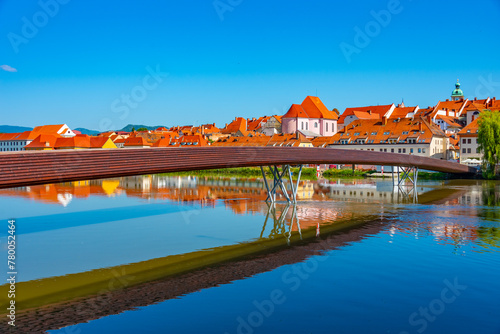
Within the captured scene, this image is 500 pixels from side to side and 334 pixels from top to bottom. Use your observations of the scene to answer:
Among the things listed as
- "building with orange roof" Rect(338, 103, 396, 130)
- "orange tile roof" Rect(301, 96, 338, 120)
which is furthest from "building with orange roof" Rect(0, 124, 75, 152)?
"building with orange roof" Rect(338, 103, 396, 130)

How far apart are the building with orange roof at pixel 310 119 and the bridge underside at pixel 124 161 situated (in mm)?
70154

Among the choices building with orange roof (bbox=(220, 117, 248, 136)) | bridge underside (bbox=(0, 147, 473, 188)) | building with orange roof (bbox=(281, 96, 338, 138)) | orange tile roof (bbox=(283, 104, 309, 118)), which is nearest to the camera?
bridge underside (bbox=(0, 147, 473, 188))

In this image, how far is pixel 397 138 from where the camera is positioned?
244 feet

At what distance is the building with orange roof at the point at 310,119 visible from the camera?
101 meters

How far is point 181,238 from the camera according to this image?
1931 centimetres

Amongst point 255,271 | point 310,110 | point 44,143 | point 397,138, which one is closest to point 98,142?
point 44,143

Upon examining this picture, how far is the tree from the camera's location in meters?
54.2

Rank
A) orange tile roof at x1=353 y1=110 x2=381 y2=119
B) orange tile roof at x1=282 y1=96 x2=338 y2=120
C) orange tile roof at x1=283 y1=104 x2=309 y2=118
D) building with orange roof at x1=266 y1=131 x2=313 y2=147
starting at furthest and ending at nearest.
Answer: orange tile roof at x1=353 y1=110 x2=381 y2=119 → orange tile roof at x1=282 y1=96 x2=338 y2=120 → orange tile roof at x1=283 y1=104 x2=309 y2=118 → building with orange roof at x1=266 y1=131 x2=313 y2=147

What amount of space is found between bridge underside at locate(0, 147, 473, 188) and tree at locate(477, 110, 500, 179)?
102 ft

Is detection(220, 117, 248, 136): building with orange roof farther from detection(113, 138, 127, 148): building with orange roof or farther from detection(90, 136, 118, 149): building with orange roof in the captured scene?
detection(90, 136, 118, 149): building with orange roof

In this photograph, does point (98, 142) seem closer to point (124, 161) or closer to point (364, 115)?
point (364, 115)

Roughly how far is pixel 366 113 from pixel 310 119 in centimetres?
1707

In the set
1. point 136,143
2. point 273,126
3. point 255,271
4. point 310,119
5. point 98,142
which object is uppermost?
point 310,119

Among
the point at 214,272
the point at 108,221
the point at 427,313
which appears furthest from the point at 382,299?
the point at 108,221
